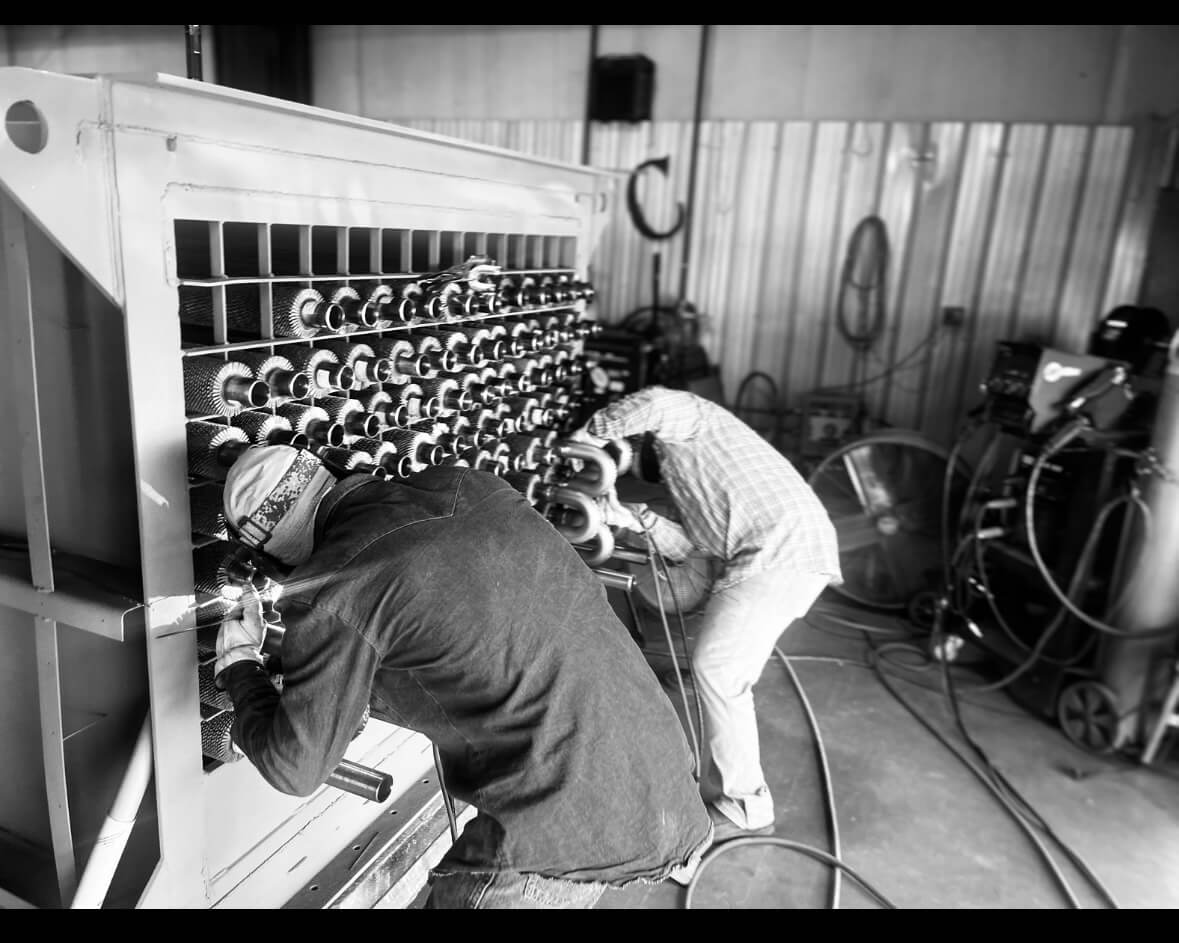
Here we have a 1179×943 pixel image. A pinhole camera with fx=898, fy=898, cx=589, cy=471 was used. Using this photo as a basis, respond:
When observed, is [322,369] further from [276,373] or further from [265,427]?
[265,427]

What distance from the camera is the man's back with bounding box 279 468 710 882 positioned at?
5.44ft

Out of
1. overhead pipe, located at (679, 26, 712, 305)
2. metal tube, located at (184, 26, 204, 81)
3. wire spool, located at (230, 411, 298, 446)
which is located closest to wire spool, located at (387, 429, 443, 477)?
wire spool, located at (230, 411, 298, 446)

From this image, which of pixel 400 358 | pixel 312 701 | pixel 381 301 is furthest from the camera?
pixel 400 358

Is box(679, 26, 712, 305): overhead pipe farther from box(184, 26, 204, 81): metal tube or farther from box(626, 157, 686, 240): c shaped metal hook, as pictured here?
box(184, 26, 204, 81): metal tube

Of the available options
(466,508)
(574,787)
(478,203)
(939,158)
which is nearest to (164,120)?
(466,508)

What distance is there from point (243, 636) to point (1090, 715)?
133 inches

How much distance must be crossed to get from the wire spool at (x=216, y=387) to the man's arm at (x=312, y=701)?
0.53 meters

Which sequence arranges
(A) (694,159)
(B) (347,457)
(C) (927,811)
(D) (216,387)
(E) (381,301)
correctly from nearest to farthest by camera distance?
1. (D) (216,387)
2. (B) (347,457)
3. (E) (381,301)
4. (C) (927,811)
5. (A) (694,159)

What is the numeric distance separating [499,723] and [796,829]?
71.1 inches

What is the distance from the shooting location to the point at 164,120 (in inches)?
65.2

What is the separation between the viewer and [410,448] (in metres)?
2.45

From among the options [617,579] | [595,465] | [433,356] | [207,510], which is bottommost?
[617,579]

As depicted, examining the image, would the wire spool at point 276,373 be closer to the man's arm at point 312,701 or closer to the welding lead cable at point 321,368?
Answer: the welding lead cable at point 321,368

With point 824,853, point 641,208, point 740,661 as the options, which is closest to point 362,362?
point 740,661
